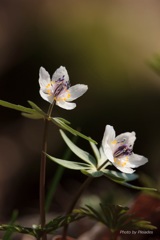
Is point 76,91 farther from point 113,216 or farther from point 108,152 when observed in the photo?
point 113,216

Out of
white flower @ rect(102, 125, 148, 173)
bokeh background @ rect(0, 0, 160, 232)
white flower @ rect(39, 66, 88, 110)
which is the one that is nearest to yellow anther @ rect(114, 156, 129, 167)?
white flower @ rect(102, 125, 148, 173)

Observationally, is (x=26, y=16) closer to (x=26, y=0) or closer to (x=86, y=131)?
(x=26, y=0)

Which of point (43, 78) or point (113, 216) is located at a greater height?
point (43, 78)

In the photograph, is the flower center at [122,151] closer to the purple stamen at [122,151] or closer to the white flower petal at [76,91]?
the purple stamen at [122,151]

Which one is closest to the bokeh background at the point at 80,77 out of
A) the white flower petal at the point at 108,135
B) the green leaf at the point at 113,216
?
the green leaf at the point at 113,216

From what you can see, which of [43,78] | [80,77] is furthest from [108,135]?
[80,77]

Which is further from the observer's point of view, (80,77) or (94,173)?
(80,77)

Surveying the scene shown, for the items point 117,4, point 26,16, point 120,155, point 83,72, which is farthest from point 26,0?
point 120,155
